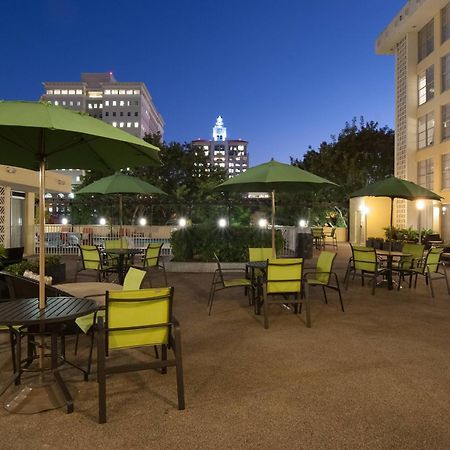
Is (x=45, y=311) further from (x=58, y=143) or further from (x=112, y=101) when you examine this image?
(x=112, y=101)

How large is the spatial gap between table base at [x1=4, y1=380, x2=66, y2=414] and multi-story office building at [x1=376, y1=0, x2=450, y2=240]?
65.1 ft

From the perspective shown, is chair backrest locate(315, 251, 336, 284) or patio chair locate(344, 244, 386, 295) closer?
chair backrest locate(315, 251, 336, 284)

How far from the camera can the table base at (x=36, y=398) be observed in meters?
3.43

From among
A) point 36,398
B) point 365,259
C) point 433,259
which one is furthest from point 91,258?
point 433,259

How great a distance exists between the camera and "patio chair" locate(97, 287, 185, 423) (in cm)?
342

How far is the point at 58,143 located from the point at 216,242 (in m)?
7.90

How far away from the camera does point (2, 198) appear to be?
14.9m

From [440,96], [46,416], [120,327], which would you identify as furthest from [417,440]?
[440,96]

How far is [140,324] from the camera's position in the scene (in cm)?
354

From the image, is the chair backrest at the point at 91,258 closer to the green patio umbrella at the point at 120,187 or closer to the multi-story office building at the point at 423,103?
the green patio umbrella at the point at 120,187

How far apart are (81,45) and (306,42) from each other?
10744 centimetres

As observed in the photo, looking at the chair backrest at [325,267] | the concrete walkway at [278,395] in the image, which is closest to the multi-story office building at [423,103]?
the chair backrest at [325,267]

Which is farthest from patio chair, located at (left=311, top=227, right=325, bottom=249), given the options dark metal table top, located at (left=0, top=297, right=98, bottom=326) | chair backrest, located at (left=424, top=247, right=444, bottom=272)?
dark metal table top, located at (left=0, top=297, right=98, bottom=326)

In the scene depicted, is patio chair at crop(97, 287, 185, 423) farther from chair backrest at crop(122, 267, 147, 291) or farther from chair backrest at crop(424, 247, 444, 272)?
chair backrest at crop(424, 247, 444, 272)
